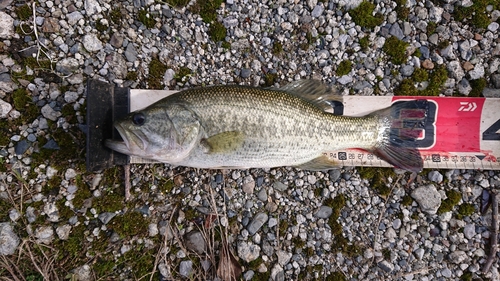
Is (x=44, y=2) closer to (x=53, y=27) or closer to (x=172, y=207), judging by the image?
(x=53, y=27)

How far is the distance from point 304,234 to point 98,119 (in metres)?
2.98

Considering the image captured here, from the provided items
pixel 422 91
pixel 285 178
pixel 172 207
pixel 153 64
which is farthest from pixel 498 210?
pixel 153 64

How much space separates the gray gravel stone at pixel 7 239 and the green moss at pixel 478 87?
6253mm

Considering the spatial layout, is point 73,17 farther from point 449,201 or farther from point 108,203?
point 449,201

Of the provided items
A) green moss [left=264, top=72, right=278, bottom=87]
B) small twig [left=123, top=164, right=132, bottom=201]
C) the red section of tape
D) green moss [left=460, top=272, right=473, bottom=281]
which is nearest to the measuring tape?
the red section of tape

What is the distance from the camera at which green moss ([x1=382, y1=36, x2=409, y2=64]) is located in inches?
166

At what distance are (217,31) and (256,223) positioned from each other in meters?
2.64

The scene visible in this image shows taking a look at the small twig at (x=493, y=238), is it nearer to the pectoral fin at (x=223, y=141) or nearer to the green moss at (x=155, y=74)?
the pectoral fin at (x=223, y=141)

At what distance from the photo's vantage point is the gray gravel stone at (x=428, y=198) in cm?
410

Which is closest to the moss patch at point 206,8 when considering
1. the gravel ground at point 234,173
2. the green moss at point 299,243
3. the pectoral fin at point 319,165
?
the gravel ground at point 234,173

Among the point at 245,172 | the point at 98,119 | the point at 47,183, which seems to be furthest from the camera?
the point at 245,172

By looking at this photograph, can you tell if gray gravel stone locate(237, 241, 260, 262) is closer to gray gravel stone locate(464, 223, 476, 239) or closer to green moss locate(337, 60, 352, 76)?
green moss locate(337, 60, 352, 76)

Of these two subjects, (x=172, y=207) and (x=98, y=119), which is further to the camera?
(x=172, y=207)

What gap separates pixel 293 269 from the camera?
13.4ft
